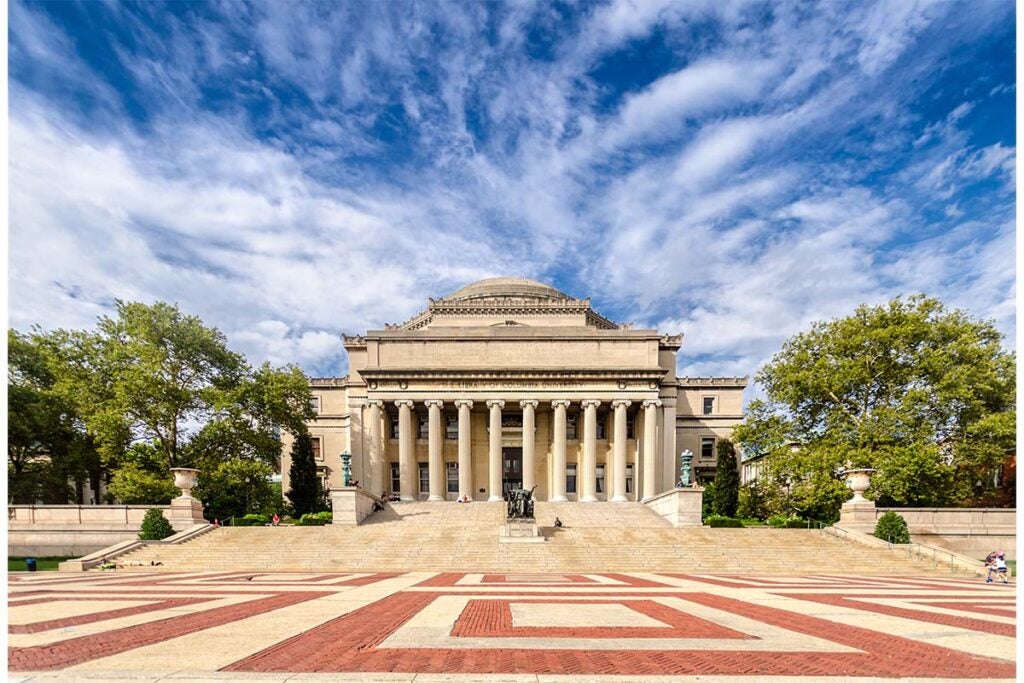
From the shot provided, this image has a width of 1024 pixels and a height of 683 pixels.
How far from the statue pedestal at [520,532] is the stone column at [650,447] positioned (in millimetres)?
19953

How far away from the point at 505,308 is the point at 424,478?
20.0m

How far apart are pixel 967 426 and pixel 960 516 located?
5.96 m

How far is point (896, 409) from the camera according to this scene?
31922 millimetres

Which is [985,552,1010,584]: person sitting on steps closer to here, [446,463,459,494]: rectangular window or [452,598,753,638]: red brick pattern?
[452,598,753,638]: red brick pattern

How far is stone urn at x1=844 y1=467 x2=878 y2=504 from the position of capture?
27859mm

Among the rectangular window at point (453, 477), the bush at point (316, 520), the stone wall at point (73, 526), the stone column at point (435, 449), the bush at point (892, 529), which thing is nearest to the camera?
the bush at point (892, 529)

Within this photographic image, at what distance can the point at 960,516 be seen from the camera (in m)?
28.6

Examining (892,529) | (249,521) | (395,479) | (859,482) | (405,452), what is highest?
(859,482)

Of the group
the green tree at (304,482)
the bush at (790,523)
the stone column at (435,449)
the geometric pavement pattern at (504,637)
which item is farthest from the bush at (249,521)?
the bush at (790,523)

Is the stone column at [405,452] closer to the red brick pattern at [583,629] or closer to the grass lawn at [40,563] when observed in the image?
the grass lawn at [40,563]

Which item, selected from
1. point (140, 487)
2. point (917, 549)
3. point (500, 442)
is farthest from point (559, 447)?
point (140, 487)

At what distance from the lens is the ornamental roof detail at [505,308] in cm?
5597

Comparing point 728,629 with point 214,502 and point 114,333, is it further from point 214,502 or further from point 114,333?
point 114,333

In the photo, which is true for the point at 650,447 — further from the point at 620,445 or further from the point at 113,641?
the point at 113,641
